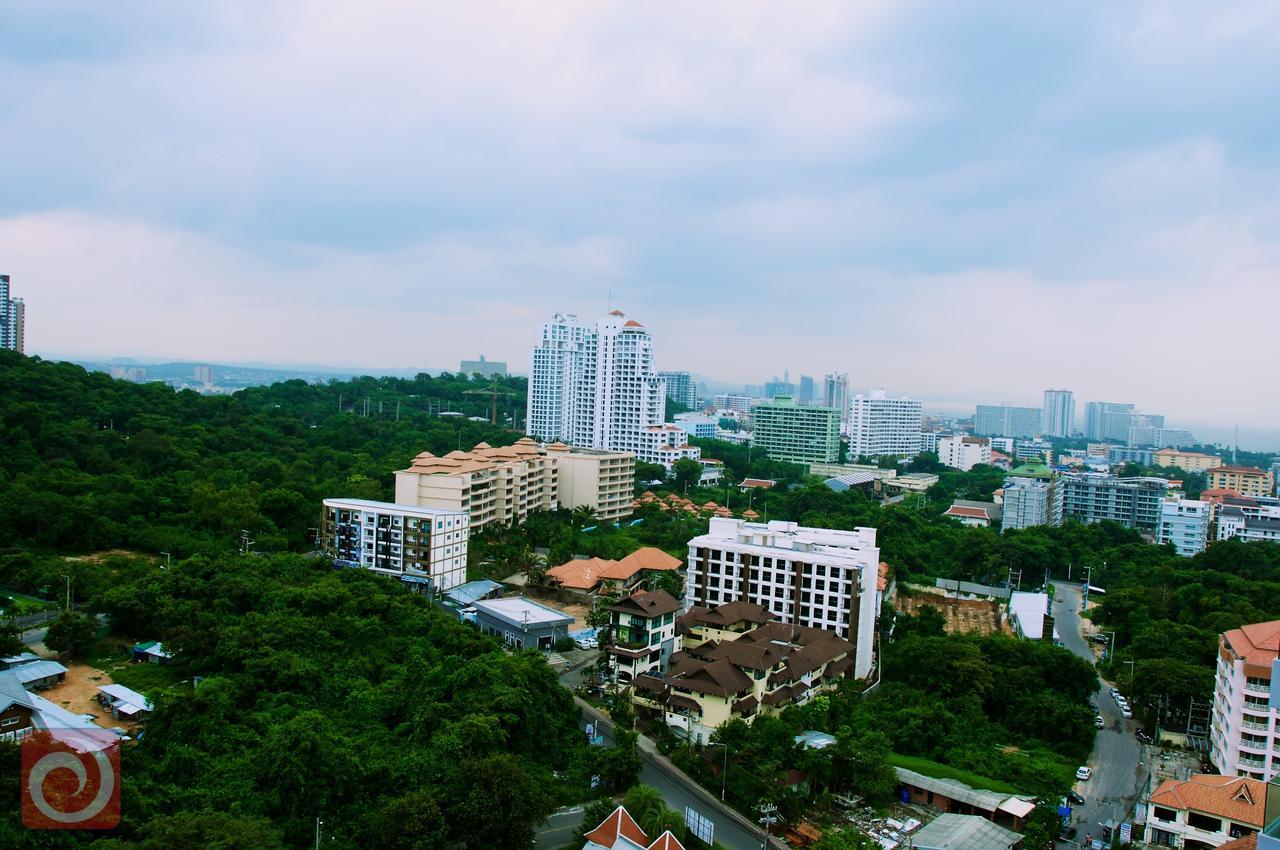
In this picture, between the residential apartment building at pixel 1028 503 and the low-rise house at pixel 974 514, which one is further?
the low-rise house at pixel 974 514

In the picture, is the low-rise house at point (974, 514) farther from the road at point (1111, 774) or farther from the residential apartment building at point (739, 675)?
the residential apartment building at point (739, 675)

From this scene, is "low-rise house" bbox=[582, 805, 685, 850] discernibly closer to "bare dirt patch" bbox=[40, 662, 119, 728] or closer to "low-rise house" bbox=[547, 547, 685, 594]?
"bare dirt patch" bbox=[40, 662, 119, 728]

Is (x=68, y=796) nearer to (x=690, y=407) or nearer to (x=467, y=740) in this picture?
(x=467, y=740)

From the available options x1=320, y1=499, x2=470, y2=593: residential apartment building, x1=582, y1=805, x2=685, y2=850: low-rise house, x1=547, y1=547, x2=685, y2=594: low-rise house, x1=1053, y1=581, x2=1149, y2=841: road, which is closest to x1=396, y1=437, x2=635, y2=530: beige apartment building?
x1=320, y1=499, x2=470, y2=593: residential apartment building

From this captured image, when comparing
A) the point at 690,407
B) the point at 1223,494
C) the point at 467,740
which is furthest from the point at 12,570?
the point at 690,407

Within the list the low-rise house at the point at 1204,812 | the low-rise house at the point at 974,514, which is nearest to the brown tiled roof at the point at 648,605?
the low-rise house at the point at 1204,812
